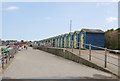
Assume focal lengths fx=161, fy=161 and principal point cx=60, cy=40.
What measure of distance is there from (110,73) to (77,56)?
408cm

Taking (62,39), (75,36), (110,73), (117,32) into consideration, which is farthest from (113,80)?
(62,39)

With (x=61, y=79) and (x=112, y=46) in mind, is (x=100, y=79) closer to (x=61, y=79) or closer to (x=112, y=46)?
(x=61, y=79)

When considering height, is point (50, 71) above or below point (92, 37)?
below

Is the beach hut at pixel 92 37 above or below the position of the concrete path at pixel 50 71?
above

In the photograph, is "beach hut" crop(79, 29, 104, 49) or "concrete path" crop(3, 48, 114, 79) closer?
"concrete path" crop(3, 48, 114, 79)

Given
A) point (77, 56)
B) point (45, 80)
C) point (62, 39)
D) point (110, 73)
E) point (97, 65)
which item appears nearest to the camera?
point (45, 80)

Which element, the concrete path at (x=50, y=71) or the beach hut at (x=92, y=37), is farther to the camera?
the beach hut at (x=92, y=37)

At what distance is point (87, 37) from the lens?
A: 1933 centimetres

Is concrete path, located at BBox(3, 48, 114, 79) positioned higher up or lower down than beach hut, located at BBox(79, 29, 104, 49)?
lower down

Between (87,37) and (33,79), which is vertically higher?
(87,37)

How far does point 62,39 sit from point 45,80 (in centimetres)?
2224

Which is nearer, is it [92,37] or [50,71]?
[50,71]

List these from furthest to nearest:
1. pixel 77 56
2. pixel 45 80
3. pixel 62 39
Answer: pixel 62 39 < pixel 77 56 < pixel 45 80

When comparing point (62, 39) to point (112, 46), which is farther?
point (62, 39)
